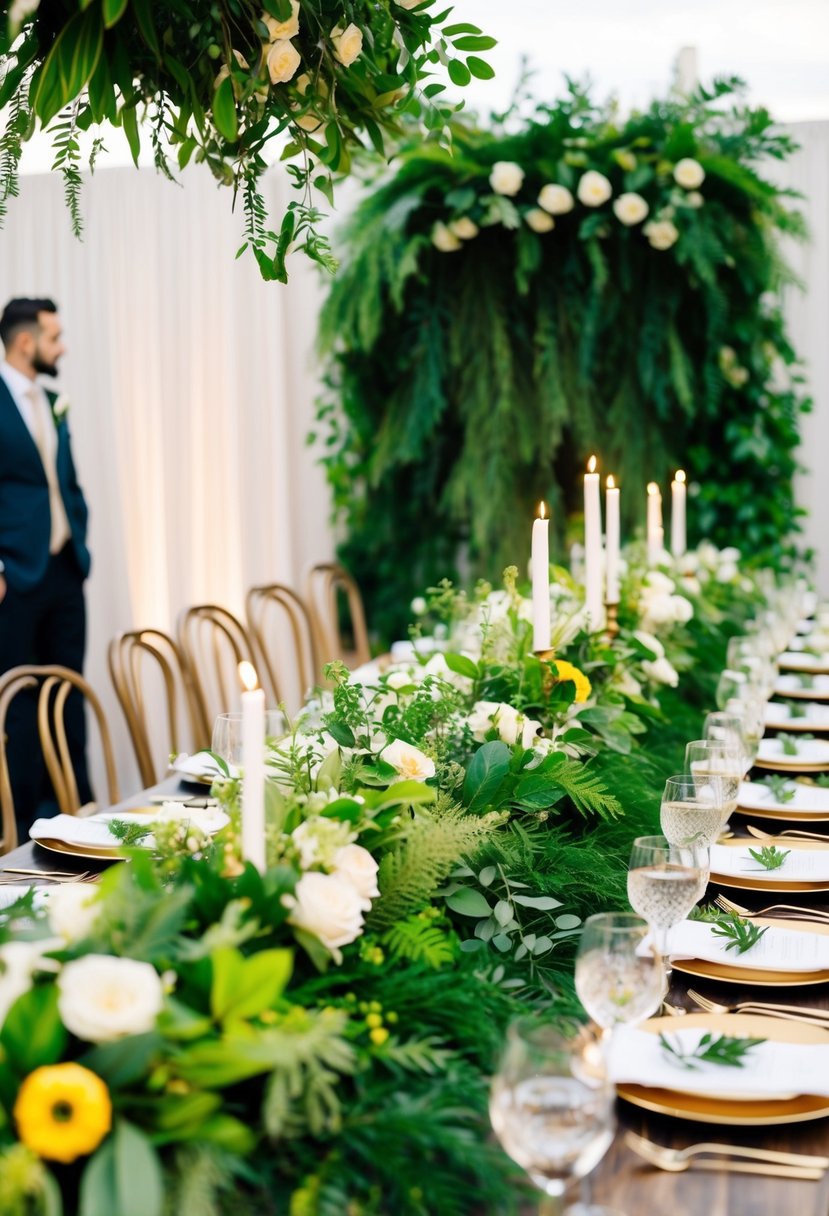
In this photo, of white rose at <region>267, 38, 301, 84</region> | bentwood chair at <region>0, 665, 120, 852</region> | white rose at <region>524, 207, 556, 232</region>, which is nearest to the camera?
white rose at <region>267, 38, 301, 84</region>

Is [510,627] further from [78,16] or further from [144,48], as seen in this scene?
[78,16]

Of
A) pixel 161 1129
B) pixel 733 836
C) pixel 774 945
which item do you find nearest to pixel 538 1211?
pixel 161 1129

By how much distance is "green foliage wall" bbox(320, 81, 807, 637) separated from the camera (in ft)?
14.0

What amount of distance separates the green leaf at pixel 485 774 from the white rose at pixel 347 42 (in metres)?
0.73

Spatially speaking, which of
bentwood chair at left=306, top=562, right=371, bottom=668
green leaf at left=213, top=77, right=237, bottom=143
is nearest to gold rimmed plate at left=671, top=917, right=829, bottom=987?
green leaf at left=213, top=77, right=237, bottom=143

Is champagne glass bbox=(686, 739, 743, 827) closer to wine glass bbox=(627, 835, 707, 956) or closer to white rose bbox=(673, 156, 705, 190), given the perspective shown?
wine glass bbox=(627, 835, 707, 956)

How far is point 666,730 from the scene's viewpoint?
225 centimetres

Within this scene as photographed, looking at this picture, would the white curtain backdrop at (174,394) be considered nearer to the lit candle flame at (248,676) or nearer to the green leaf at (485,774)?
the green leaf at (485,774)

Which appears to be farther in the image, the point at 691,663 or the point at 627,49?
the point at 627,49

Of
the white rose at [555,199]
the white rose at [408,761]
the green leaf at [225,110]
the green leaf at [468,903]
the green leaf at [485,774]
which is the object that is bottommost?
the green leaf at [468,903]

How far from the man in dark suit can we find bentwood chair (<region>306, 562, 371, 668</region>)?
0.80 meters

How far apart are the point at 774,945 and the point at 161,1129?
776 mm

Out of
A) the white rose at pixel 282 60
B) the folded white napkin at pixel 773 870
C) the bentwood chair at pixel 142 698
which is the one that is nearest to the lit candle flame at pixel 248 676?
the white rose at pixel 282 60

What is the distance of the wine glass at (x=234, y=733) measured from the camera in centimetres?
146
